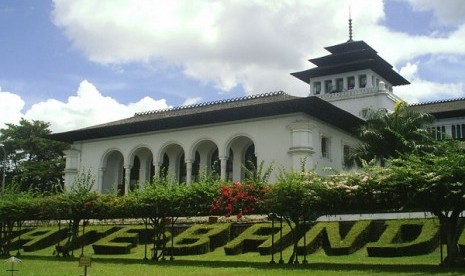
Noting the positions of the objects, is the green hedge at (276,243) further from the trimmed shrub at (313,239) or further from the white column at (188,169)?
the white column at (188,169)

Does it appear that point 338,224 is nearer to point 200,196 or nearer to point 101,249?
point 200,196

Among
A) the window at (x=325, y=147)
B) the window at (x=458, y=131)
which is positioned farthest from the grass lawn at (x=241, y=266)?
the window at (x=458, y=131)

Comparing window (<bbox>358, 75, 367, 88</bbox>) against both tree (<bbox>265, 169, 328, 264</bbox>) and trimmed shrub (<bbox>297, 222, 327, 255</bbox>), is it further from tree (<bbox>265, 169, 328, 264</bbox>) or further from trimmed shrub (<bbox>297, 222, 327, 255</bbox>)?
tree (<bbox>265, 169, 328, 264</bbox>)

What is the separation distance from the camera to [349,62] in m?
54.8

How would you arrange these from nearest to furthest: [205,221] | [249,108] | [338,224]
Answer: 1. [338,224]
2. [205,221]
3. [249,108]

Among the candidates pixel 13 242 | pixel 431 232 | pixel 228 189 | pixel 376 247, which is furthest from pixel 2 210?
pixel 431 232

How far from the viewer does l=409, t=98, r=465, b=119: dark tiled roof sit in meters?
55.4

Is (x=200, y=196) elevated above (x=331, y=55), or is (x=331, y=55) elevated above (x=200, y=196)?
(x=331, y=55)

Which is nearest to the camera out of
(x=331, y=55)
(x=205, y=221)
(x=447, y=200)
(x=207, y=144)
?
(x=447, y=200)

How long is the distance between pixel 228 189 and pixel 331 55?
34695 mm

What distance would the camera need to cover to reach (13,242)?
113ft

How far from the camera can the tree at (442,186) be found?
18.7 meters

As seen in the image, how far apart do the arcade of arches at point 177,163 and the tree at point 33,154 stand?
11689 millimetres

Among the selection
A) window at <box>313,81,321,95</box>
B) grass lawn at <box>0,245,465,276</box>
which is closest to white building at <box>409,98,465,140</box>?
window at <box>313,81,321,95</box>
